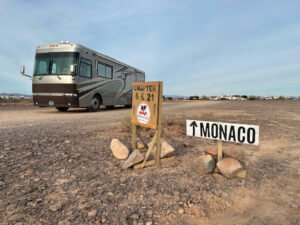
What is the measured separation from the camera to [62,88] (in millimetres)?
12391

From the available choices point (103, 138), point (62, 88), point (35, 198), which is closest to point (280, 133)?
point (103, 138)

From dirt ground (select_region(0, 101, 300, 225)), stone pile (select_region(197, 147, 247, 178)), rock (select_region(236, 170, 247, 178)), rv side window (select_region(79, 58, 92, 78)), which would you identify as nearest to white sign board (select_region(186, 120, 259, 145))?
stone pile (select_region(197, 147, 247, 178))

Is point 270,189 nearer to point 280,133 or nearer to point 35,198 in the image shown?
point 35,198

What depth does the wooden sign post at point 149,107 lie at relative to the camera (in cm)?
402

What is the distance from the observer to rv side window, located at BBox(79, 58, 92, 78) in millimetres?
13000

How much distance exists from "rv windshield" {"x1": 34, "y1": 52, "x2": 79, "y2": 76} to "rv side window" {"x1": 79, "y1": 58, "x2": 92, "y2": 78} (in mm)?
570

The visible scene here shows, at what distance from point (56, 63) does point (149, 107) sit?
993cm

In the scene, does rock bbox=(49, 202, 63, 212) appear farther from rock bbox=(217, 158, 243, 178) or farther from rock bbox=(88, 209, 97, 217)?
rock bbox=(217, 158, 243, 178)

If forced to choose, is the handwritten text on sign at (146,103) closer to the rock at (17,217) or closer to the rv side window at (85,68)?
the rock at (17,217)

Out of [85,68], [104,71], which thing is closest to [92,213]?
[85,68]

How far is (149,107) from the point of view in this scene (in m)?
4.18

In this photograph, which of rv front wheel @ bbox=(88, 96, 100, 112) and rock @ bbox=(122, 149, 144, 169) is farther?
rv front wheel @ bbox=(88, 96, 100, 112)

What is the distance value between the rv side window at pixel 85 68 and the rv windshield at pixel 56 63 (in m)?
0.57

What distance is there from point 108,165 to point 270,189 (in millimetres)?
2422
